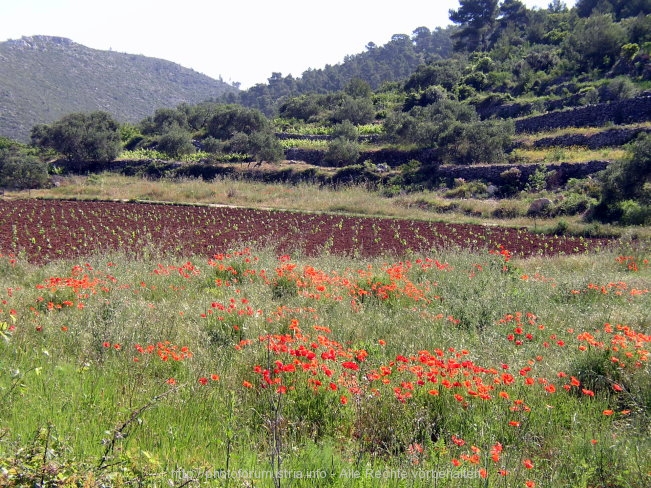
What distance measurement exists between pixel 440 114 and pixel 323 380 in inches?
1330

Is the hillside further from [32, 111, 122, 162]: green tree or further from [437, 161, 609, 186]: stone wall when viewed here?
[437, 161, 609, 186]: stone wall

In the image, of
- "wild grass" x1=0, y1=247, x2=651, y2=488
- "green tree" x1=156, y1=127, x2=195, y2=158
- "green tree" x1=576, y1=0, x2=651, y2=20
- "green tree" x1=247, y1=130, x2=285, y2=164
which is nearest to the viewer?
"wild grass" x1=0, y1=247, x2=651, y2=488

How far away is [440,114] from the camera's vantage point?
35.0m

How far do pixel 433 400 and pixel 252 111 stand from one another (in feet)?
143

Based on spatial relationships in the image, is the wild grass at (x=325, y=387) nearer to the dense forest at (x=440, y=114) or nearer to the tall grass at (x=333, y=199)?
the tall grass at (x=333, y=199)

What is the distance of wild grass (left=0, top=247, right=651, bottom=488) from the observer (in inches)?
115

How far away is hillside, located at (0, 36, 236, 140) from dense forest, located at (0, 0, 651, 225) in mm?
46522

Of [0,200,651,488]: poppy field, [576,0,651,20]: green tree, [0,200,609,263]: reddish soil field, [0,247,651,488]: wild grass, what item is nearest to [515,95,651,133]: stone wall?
[0,200,609,263]: reddish soil field

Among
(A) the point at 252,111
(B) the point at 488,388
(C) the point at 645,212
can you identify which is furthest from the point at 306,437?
(A) the point at 252,111

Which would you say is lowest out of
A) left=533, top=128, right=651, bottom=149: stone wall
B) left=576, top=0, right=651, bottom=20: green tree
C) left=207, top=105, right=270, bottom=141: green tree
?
left=533, top=128, right=651, bottom=149: stone wall

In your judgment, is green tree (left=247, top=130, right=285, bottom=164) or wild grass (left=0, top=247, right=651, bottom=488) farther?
green tree (left=247, top=130, right=285, bottom=164)

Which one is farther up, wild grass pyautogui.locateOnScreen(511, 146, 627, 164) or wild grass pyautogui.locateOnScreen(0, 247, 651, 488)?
wild grass pyautogui.locateOnScreen(511, 146, 627, 164)

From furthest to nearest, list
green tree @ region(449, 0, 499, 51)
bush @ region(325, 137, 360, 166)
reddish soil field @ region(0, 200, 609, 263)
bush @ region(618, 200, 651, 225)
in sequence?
green tree @ region(449, 0, 499, 51) < bush @ region(325, 137, 360, 166) < bush @ region(618, 200, 651, 225) < reddish soil field @ region(0, 200, 609, 263)

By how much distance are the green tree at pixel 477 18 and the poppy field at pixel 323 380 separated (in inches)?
2828
